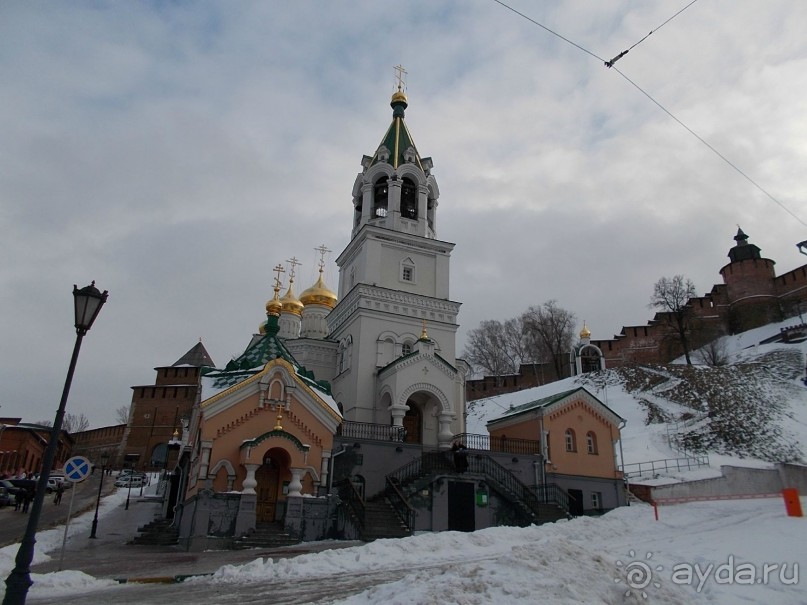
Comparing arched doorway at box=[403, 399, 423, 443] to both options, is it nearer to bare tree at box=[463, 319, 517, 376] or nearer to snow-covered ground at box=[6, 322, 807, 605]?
snow-covered ground at box=[6, 322, 807, 605]

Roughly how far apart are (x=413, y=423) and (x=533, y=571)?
1728 centimetres

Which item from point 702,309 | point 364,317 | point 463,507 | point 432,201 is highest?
point 702,309

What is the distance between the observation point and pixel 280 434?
1695 centimetres

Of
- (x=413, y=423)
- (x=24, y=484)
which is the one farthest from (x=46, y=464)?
(x=24, y=484)

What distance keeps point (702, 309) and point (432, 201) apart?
1525 inches

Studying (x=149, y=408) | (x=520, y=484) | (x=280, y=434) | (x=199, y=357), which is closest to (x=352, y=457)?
(x=280, y=434)

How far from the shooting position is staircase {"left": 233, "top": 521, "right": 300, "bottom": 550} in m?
15.2

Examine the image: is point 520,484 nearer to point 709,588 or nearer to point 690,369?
point 709,588

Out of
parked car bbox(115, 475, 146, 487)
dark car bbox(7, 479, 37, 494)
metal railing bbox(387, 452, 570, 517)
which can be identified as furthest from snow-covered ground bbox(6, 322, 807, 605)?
parked car bbox(115, 475, 146, 487)

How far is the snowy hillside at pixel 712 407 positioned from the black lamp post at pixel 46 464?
Result: 25179 millimetres

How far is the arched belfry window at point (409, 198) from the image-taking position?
29.1 m

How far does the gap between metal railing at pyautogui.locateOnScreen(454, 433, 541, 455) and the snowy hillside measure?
822cm

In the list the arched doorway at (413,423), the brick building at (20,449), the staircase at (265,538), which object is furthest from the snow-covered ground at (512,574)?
the brick building at (20,449)

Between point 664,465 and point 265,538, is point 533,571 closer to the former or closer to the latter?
point 265,538
